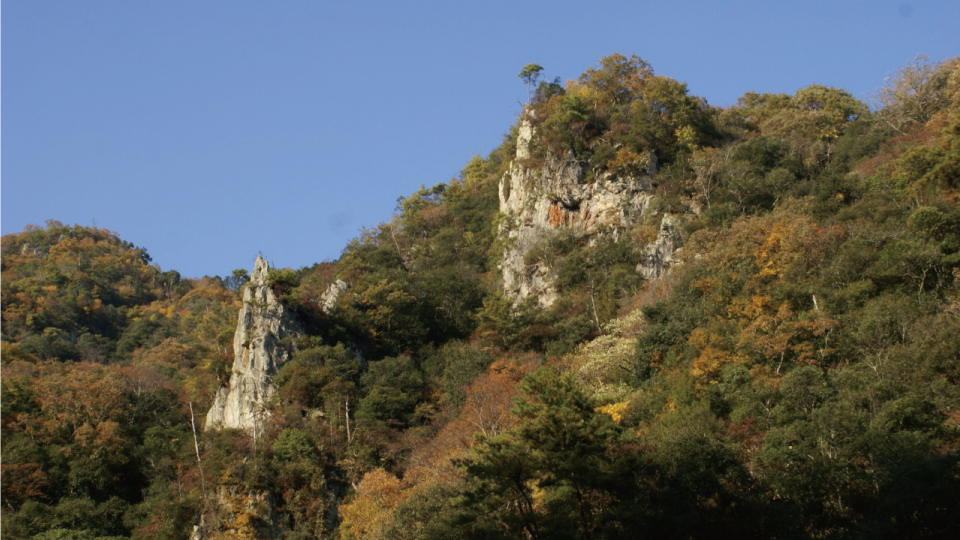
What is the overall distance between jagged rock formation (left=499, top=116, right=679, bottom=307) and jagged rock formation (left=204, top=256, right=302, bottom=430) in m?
11.2

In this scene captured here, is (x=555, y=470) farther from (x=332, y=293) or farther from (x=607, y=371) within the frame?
(x=332, y=293)

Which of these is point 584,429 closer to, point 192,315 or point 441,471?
point 441,471

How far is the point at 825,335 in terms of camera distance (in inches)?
1089

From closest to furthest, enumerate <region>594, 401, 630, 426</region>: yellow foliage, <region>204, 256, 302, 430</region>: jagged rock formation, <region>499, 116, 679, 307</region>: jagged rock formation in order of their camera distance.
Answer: <region>594, 401, 630, 426</region>: yellow foliage → <region>204, 256, 302, 430</region>: jagged rock formation → <region>499, 116, 679, 307</region>: jagged rock formation

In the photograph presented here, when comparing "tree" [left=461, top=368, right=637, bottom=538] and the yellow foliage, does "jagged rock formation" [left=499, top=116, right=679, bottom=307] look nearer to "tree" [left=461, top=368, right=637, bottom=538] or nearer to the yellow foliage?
the yellow foliage

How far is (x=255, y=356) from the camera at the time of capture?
3772 centimetres

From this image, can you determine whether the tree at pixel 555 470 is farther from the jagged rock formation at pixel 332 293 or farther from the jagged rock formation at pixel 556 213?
the jagged rock formation at pixel 332 293

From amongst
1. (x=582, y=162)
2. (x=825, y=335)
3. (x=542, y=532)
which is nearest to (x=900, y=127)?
(x=582, y=162)

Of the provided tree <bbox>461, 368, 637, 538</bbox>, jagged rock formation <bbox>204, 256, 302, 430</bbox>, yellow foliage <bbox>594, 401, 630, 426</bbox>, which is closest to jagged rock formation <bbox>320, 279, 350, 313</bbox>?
jagged rock formation <bbox>204, 256, 302, 430</bbox>

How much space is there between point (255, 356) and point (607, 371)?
48.0ft

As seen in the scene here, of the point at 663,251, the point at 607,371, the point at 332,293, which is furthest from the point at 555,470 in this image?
the point at 332,293

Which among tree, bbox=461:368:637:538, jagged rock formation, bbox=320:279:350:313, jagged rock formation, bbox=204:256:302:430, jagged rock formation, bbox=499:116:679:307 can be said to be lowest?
tree, bbox=461:368:637:538

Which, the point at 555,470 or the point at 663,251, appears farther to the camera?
the point at 663,251

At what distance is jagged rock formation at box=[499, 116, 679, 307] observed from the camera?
42.2 meters
